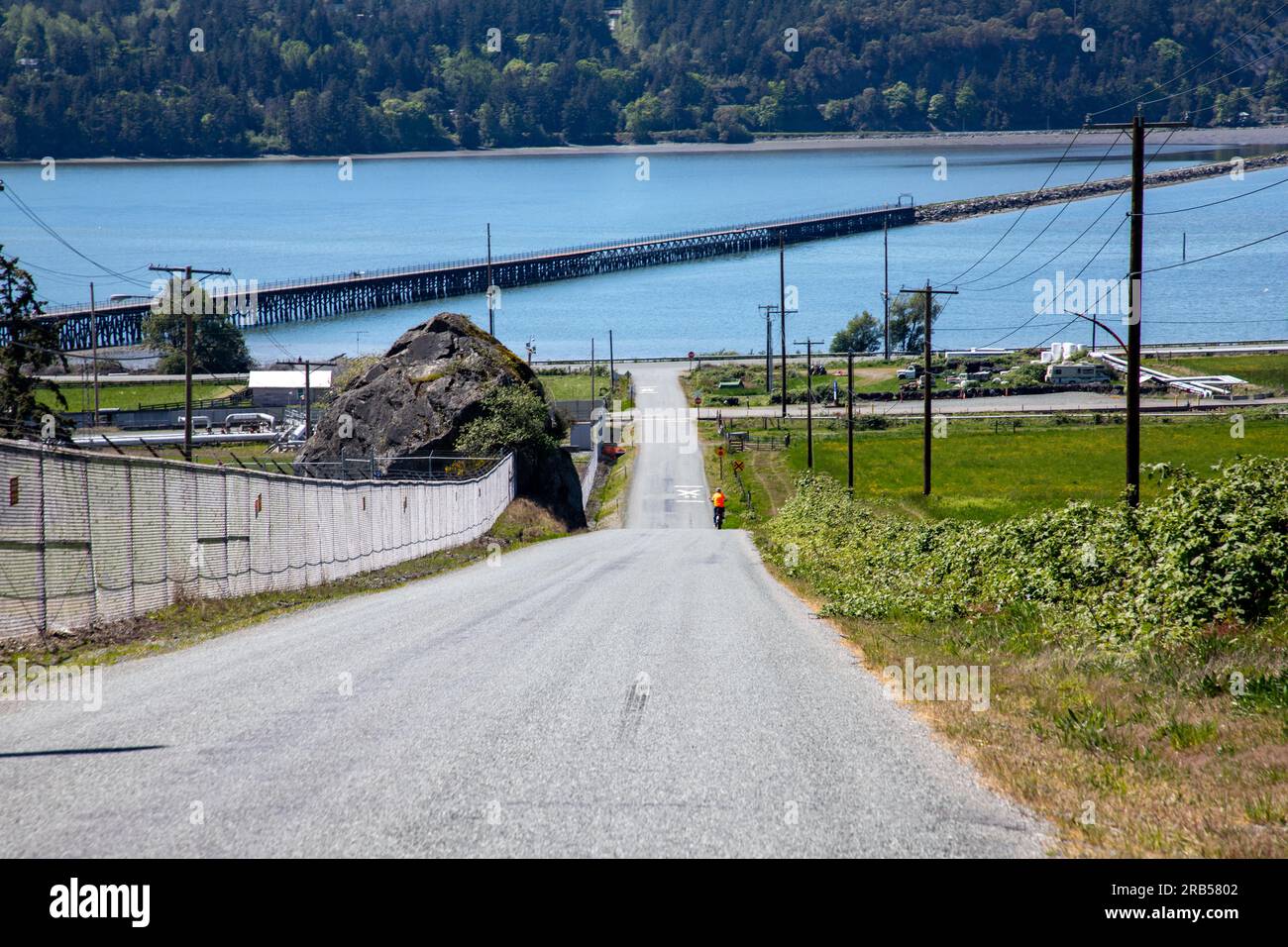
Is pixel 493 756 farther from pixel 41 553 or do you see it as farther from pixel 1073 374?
pixel 1073 374

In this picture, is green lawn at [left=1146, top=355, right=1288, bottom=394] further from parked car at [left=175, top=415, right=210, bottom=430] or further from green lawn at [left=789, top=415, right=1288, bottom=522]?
parked car at [left=175, top=415, right=210, bottom=430]

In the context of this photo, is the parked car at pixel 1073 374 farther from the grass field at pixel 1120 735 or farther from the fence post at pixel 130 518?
the fence post at pixel 130 518

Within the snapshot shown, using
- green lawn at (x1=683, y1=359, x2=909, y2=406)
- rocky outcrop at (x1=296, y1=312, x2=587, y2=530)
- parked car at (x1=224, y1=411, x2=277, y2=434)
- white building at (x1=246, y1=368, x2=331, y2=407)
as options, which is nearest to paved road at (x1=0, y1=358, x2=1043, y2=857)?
rocky outcrop at (x1=296, y1=312, x2=587, y2=530)

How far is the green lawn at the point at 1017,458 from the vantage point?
5928cm

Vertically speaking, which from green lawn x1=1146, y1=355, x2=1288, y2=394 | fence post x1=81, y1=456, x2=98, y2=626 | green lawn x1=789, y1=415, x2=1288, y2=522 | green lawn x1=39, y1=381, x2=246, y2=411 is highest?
green lawn x1=1146, y1=355, x2=1288, y2=394

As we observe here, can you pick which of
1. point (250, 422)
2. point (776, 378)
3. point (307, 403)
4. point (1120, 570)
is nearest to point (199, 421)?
point (250, 422)

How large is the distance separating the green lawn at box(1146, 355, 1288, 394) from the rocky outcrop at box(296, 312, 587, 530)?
252 ft

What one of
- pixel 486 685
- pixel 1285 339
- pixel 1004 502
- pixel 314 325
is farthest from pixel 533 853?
pixel 314 325

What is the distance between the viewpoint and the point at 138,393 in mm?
126312

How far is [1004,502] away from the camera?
57.5 m

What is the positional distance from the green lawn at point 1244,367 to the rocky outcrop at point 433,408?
7672cm

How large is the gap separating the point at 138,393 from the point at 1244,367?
11185 centimetres

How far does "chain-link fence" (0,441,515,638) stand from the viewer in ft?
54.2
